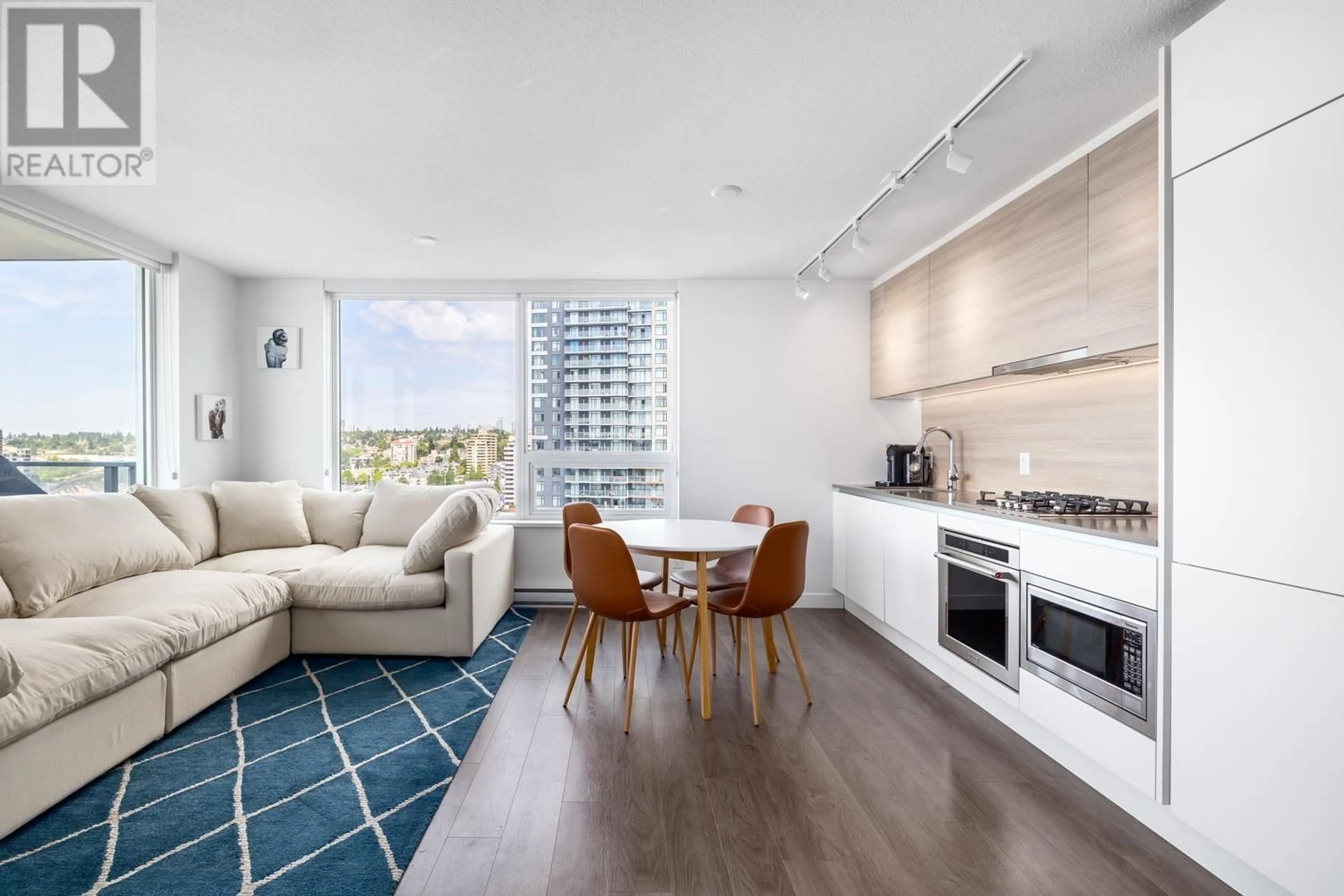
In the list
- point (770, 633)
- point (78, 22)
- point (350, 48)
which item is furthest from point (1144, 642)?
point (78, 22)

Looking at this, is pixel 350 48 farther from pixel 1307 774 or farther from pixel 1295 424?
pixel 1307 774

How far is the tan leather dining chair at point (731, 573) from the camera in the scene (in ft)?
10.7

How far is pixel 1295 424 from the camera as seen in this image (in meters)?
1.48

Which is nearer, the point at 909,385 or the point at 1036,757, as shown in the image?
the point at 1036,757

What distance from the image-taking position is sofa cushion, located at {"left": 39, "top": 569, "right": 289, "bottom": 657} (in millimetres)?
2566

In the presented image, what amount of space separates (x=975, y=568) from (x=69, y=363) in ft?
16.4

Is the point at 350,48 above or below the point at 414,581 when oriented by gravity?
above

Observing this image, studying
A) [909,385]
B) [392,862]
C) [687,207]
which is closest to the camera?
[392,862]

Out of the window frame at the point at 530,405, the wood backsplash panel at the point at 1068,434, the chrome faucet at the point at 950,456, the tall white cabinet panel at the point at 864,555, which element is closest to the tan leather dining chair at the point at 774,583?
the tall white cabinet panel at the point at 864,555

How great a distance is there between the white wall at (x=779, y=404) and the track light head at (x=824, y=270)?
28 cm

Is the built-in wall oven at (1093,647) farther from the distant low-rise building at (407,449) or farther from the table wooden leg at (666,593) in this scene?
the distant low-rise building at (407,449)

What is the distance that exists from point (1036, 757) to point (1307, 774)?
41.5 inches

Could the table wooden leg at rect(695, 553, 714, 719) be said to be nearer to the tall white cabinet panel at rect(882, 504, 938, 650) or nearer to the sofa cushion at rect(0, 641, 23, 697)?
the tall white cabinet panel at rect(882, 504, 938, 650)

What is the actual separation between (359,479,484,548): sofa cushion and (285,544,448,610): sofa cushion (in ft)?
2.31
